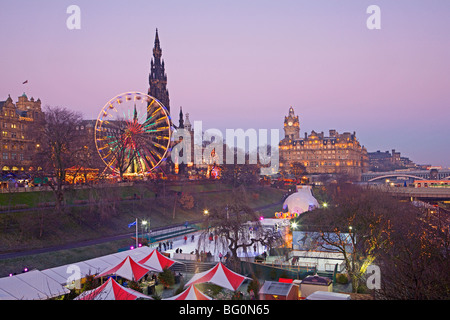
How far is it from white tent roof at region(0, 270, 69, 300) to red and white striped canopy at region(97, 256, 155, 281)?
9.69 feet

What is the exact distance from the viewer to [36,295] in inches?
714

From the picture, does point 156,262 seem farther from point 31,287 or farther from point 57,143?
point 57,143

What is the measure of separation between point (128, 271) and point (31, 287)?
5.60 meters

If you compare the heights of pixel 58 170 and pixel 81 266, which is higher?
pixel 58 170

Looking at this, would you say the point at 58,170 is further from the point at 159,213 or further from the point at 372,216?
the point at 372,216

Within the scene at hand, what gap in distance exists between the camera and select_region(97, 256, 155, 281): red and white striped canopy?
73.1 ft

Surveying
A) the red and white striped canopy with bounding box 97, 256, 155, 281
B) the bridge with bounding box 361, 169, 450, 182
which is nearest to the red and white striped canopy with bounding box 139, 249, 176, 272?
the red and white striped canopy with bounding box 97, 256, 155, 281

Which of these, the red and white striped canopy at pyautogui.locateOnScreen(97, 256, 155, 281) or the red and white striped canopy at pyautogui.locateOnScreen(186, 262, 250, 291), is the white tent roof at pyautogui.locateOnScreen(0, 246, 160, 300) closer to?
the red and white striped canopy at pyautogui.locateOnScreen(97, 256, 155, 281)

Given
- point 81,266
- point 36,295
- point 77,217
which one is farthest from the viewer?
point 77,217

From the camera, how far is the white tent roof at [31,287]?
1761 centimetres

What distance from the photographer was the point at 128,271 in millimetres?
22688
